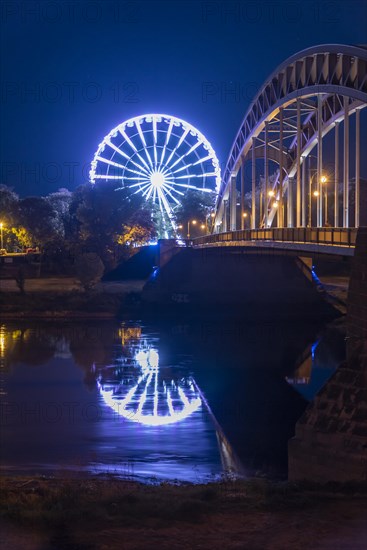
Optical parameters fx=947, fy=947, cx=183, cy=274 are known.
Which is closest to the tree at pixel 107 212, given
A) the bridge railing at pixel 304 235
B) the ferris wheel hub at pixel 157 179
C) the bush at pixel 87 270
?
the ferris wheel hub at pixel 157 179

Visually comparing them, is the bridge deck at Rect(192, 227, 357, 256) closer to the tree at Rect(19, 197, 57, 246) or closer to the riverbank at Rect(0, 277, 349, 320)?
the riverbank at Rect(0, 277, 349, 320)

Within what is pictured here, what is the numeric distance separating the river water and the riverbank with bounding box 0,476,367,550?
605cm

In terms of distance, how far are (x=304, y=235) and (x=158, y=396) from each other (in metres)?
9.32

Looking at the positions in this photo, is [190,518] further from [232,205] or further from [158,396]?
[232,205]

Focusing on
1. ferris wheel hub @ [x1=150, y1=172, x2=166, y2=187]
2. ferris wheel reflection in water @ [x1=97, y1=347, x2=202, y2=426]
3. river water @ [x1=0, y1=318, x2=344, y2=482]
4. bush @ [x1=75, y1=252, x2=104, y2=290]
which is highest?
ferris wheel hub @ [x1=150, y1=172, x2=166, y2=187]

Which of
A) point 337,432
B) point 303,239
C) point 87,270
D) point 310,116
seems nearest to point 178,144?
point 87,270

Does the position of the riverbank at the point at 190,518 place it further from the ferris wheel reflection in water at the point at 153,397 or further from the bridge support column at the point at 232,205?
the bridge support column at the point at 232,205

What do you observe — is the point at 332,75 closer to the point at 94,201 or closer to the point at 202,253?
the point at 202,253

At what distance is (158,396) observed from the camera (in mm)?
39031

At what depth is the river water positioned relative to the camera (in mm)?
26875

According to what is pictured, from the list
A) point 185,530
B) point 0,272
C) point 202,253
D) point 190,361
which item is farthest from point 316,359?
point 0,272

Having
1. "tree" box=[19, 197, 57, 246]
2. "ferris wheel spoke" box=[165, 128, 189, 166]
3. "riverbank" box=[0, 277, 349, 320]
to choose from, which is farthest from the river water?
"tree" box=[19, 197, 57, 246]

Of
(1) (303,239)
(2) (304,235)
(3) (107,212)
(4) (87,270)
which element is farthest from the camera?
(3) (107,212)

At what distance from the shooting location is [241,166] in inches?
3302
